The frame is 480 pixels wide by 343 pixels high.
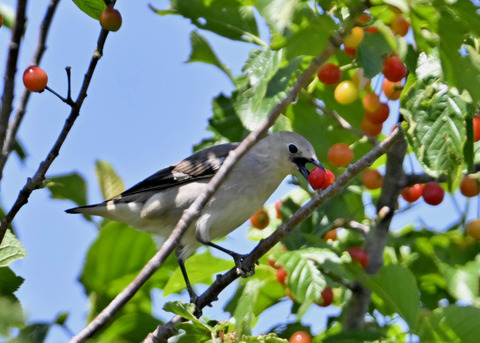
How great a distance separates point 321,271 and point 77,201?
1781 millimetres

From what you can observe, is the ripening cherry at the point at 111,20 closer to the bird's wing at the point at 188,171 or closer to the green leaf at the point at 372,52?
the green leaf at the point at 372,52

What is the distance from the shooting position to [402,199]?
21.9 feet

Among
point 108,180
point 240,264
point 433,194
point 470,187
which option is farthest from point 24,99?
point 470,187

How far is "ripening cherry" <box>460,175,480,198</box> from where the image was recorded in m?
6.18

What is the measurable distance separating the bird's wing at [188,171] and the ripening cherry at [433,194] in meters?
1.82

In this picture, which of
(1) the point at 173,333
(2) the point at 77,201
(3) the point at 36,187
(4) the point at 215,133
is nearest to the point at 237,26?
(4) the point at 215,133

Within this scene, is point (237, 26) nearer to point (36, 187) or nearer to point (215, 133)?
point (215, 133)

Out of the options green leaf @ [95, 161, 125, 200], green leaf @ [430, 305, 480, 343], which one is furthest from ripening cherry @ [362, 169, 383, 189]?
green leaf @ [430, 305, 480, 343]

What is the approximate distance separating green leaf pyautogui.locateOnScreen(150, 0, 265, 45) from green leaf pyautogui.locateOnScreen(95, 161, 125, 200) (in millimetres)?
1228

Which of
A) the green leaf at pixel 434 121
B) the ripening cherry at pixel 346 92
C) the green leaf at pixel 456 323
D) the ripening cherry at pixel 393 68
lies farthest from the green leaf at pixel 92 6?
the green leaf at pixel 456 323

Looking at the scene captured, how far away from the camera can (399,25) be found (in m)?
4.12

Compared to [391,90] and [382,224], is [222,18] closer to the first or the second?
[391,90]

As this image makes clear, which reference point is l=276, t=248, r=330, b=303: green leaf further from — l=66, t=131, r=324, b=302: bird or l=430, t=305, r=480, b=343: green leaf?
l=430, t=305, r=480, b=343: green leaf

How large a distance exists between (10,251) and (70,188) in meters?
1.11
